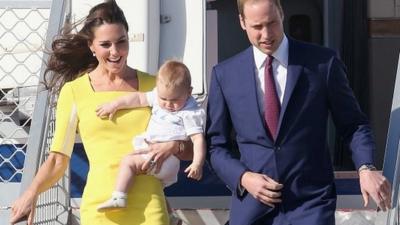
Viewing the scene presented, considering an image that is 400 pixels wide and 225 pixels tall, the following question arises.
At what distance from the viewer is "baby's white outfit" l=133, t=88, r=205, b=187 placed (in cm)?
366

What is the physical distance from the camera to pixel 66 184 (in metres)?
4.95

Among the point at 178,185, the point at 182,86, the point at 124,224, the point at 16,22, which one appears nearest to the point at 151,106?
the point at 182,86

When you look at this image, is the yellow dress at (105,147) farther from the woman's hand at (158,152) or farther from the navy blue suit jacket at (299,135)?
the navy blue suit jacket at (299,135)

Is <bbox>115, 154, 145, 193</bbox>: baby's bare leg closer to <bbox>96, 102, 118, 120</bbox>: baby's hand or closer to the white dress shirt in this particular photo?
<bbox>96, 102, 118, 120</bbox>: baby's hand

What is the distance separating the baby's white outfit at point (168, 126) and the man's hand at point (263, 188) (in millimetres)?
462

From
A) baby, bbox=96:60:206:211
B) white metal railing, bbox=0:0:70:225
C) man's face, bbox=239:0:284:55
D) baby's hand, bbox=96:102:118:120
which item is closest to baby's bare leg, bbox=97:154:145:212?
baby, bbox=96:60:206:211

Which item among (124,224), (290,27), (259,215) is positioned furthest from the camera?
(290,27)

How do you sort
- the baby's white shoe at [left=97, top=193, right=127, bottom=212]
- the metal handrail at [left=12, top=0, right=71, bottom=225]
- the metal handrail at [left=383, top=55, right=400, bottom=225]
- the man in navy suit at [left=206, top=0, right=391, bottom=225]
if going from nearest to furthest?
the man in navy suit at [left=206, top=0, right=391, bottom=225] → the metal handrail at [left=383, top=55, right=400, bottom=225] → the baby's white shoe at [left=97, top=193, right=127, bottom=212] → the metal handrail at [left=12, top=0, right=71, bottom=225]

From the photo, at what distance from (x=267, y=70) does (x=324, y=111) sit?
9.2 inches

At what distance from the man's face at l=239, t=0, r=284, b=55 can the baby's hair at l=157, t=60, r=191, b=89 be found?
444 mm

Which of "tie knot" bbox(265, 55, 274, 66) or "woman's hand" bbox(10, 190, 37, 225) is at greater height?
"tie knot" bbox(265, 55, 274, 66)

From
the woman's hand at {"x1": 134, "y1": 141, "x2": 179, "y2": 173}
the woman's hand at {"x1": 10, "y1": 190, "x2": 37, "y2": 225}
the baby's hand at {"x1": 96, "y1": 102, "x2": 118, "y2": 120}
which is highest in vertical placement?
the baby's hand at {"x1": 96, "y1": 102, "x2": 118, "y2": 120}

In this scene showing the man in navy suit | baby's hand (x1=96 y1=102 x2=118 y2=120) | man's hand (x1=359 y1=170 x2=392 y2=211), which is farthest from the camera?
baby's hand (x1=96 y1=102 x2=118 y2=120)

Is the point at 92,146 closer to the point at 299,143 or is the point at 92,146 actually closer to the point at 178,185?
the point at 299,143
